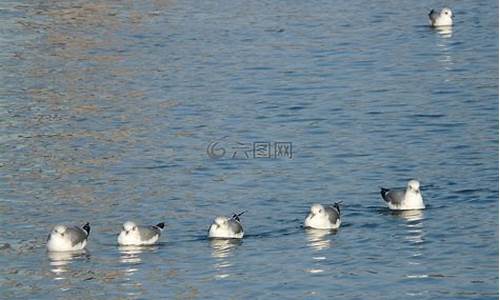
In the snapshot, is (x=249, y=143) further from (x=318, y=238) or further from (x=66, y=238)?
(x=66, y=238)

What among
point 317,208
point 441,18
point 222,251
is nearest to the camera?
point 222,251

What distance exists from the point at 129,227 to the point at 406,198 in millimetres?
5817

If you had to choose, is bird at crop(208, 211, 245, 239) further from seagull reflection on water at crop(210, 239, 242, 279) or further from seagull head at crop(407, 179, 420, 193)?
seagull head at crop(407, 179, 420, 193)

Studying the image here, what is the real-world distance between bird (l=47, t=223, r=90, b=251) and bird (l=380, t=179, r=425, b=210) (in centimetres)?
630

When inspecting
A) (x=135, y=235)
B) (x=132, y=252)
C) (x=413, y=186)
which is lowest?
(x=132, y=252)

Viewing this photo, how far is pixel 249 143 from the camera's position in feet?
124

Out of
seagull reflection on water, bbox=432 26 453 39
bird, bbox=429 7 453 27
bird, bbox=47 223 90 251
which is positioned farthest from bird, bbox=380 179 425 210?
bird, bbox=429 7 453 27

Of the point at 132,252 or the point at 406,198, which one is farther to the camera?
the point at 406,198

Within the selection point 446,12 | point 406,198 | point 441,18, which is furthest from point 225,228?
point 446,12

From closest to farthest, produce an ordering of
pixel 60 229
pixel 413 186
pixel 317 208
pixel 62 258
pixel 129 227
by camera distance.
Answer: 1. pixel 60 229
2. pixel 62 258
3. pixel 129 227
4. pixel 317 208
5. pixel 413 186

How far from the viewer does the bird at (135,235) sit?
94.7 feet

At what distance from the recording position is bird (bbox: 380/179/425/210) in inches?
1218

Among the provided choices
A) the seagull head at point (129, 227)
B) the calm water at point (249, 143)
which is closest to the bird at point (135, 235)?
the seagull head at point (129, 227)

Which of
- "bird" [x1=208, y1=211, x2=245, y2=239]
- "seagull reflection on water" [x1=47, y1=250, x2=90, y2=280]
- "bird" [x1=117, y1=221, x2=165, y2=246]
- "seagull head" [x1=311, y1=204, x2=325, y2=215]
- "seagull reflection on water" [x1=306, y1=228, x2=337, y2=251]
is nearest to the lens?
"seagull reflection on water" [x1=47, y1=250, x2=90, y2=280]
